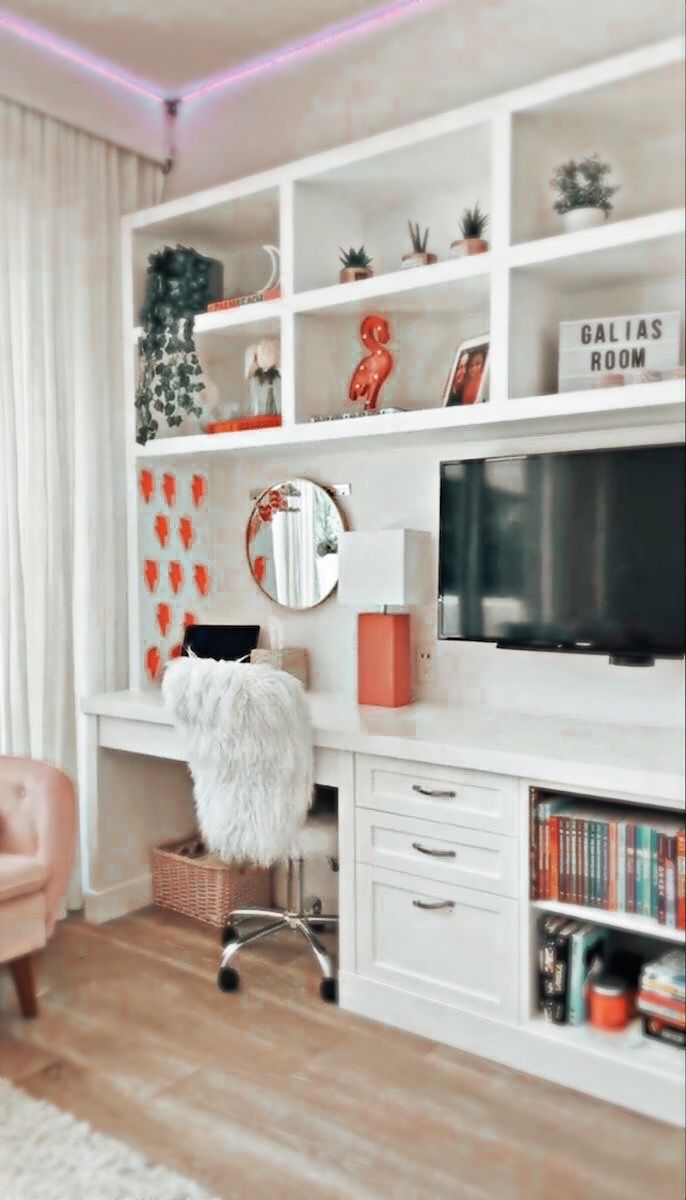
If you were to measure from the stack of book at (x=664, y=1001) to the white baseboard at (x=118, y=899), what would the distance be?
1.84 metres

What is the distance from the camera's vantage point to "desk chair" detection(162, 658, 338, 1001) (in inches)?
Answer: 99.2

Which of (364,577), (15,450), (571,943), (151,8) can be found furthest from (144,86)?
(571,943)

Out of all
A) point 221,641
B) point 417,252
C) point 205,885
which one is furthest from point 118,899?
point 417,252

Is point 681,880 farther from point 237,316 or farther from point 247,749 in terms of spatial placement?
point 237,316

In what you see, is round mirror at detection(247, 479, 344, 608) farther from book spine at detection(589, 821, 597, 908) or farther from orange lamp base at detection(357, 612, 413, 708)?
book spine at detection(589, 821, 597, 908)

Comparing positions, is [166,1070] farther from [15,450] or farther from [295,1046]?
[15,450]

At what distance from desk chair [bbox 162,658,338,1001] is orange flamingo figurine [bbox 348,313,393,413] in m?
0.94

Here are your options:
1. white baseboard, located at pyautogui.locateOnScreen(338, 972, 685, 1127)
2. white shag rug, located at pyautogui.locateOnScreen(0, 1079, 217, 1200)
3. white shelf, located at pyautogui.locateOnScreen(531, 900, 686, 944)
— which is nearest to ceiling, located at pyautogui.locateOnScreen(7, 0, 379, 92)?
white shelf, located at pyautogui.locateOnScreen(531, 900, 686, 944)

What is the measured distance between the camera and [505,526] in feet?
8.80

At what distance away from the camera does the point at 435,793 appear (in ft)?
8.02

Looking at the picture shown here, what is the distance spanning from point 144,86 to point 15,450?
1462 millimetres

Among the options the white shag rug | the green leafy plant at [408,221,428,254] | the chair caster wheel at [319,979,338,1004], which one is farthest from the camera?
the green leafy plant at [408,221,428,254]

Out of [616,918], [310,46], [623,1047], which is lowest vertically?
[623,1047]

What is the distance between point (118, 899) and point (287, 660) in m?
1.02
